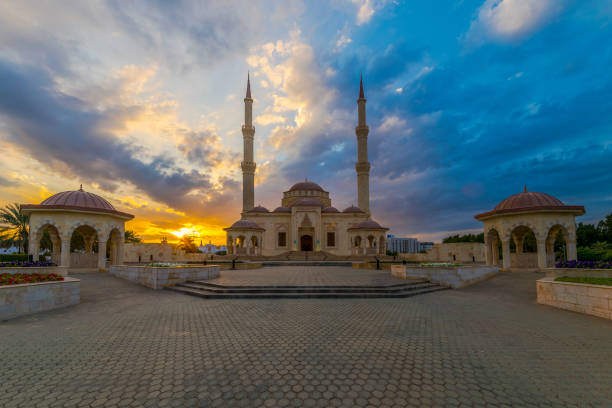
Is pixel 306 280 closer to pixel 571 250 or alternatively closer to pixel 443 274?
pixel 443 274

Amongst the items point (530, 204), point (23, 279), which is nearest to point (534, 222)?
point (530, 204)

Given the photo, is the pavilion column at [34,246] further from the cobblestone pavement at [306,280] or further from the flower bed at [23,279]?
the cobblestone pavement at [306,280]

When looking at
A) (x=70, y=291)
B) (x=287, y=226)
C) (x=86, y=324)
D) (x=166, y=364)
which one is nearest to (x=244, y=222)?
(x=287, y=226)

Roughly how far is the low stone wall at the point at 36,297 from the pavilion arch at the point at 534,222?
2365cm

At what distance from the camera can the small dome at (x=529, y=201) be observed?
1967cm

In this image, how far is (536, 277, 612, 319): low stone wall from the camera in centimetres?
779

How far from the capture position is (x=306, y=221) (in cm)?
4141

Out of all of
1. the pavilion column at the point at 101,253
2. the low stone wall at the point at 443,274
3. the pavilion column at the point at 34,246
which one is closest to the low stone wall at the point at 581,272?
the low stone wall at the point at 443,274

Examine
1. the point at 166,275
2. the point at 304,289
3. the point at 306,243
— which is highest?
the point at 306,243

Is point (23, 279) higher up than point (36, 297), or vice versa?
point (23, 279)

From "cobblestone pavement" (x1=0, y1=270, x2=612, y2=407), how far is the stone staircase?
197 cm

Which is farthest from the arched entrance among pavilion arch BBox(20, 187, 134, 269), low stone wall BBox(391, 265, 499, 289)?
low stone wall BBox(391, 265, 499, 289)

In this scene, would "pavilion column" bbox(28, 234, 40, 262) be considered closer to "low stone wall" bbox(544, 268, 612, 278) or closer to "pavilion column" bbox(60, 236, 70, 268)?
"pavilion column" bbox(60, 236, 70, 268)

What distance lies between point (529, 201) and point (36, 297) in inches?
1023
